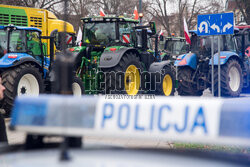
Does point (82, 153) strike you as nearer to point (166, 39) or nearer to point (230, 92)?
point (230, 92)

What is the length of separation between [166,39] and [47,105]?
24700 millimetres

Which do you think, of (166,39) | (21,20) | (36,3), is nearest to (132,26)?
(21,20)

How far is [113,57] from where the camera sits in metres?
11.4

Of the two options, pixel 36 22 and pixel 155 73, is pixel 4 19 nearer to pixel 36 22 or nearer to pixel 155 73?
pixel 36 22

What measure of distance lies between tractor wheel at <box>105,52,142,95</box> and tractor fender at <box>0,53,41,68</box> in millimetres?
1938

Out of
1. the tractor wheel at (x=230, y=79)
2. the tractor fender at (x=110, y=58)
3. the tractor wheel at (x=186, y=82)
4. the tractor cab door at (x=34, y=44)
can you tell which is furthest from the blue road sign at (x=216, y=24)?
the tractor wheel at (x=186, y=82)

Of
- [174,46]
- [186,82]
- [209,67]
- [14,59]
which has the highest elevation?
[174,46]

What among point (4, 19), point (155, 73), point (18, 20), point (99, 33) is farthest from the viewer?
point (18, 20)

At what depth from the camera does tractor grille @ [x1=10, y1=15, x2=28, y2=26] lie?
16.7m

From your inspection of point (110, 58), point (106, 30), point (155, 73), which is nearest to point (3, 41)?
point (110, 58)

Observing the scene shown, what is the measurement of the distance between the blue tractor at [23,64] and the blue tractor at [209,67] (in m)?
4.20

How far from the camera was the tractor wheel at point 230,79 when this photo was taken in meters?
13.7

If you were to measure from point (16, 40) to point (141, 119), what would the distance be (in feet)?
32.6

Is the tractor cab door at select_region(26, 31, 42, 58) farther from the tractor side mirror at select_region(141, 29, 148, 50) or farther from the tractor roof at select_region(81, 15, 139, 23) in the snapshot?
the tractor side mirror at select_region(141, 29, 148, 50)
